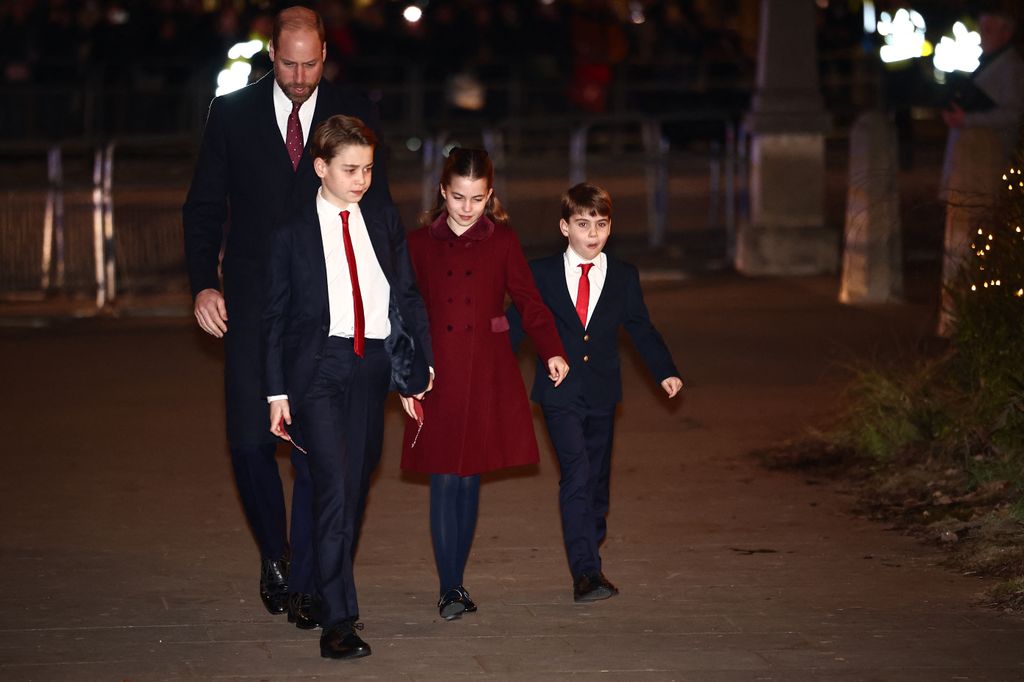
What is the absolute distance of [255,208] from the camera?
6.64 meters

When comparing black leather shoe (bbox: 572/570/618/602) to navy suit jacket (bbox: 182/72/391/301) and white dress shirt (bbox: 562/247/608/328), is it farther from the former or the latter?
navy suit jacket (bbox: 182/72/391/301)

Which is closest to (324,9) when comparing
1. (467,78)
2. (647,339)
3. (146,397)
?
(467,78)

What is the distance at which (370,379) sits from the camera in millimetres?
6262

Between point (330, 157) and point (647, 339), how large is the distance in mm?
1584

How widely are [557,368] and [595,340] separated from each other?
1.38 ft

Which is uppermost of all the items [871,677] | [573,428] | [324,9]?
[324,9]

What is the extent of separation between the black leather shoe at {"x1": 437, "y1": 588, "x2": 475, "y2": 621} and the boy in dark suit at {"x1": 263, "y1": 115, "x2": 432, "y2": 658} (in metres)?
0.43

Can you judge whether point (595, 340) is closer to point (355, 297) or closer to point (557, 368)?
point (557, 368)

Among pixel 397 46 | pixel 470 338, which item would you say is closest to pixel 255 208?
pixel 470 338

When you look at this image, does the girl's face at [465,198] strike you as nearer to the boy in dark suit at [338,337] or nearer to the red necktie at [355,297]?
the boy in dark suit at [338,337]

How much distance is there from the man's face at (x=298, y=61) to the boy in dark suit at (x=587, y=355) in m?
1.02

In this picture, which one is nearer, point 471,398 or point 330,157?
point 330,157

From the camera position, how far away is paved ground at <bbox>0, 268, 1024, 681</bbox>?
6082 mm

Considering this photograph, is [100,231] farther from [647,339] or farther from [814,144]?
[647,339]
